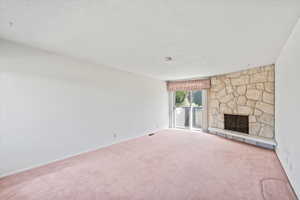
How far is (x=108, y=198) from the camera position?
5.29 ft

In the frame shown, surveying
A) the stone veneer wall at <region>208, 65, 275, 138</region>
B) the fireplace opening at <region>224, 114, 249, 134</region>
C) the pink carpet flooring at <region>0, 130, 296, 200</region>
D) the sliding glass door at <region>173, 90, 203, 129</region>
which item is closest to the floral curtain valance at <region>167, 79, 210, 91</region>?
the stone veneer wall at <region>208, 65, 275, 138</region>

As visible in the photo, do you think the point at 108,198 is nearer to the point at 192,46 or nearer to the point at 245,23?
the point at 192,46

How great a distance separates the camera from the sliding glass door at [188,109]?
5333mm

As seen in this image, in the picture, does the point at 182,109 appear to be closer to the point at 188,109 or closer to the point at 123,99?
the point at 188,109

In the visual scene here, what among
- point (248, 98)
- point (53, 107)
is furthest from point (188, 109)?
point (53, 107)

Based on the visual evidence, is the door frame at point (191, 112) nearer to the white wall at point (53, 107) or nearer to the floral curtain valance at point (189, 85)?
the floral curtain valance at point (189, 85)

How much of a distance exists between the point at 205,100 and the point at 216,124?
0.93 meters

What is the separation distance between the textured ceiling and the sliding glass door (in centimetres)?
295

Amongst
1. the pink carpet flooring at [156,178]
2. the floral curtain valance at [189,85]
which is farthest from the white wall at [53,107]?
the floral curtain valance at [189,85]

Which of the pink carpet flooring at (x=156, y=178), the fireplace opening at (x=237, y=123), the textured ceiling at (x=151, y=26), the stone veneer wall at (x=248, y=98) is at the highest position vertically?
the textured ceiling at (x=151, y=26)

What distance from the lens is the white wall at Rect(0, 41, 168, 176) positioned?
6.73 feet

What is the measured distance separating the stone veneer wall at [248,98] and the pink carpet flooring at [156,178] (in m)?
0.77

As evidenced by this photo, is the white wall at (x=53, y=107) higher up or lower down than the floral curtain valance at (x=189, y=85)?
lower down

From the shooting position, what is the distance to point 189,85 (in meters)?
5.05
